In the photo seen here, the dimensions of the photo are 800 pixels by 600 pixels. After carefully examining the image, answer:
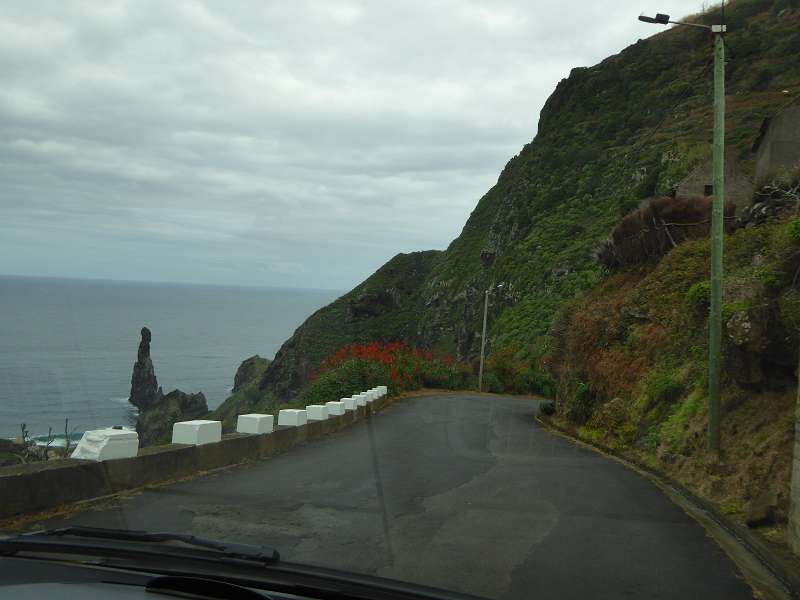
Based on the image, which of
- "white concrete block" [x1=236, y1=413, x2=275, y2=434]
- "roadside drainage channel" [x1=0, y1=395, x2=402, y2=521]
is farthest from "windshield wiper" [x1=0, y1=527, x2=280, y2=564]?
"white concrete block" [x1=236, y1=413, x2=275, y2=434]

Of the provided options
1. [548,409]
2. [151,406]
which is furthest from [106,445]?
[151,406]

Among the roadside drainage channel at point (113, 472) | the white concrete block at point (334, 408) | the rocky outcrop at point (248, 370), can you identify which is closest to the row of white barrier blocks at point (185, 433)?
the roadside drainage channel at point (113, 472)

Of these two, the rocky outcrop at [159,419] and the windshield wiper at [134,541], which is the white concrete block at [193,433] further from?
the rocky outcrop at [159,419]

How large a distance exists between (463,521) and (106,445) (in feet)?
12.9

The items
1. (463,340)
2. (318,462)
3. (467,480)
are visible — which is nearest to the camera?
(467,480)

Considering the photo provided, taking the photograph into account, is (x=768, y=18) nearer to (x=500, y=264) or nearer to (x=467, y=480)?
(x=500, y=264)

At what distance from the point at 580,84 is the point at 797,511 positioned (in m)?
77.1

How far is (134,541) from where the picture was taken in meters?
3.88

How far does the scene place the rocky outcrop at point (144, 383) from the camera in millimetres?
52500

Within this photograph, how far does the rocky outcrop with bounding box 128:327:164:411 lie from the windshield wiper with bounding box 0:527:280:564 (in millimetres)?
47011

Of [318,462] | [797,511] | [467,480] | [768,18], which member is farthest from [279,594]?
[768,18]

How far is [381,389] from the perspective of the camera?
1006 inches

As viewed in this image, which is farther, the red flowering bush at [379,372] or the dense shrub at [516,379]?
the dense shrub at [516,379]

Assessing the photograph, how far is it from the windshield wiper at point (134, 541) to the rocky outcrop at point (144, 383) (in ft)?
154
